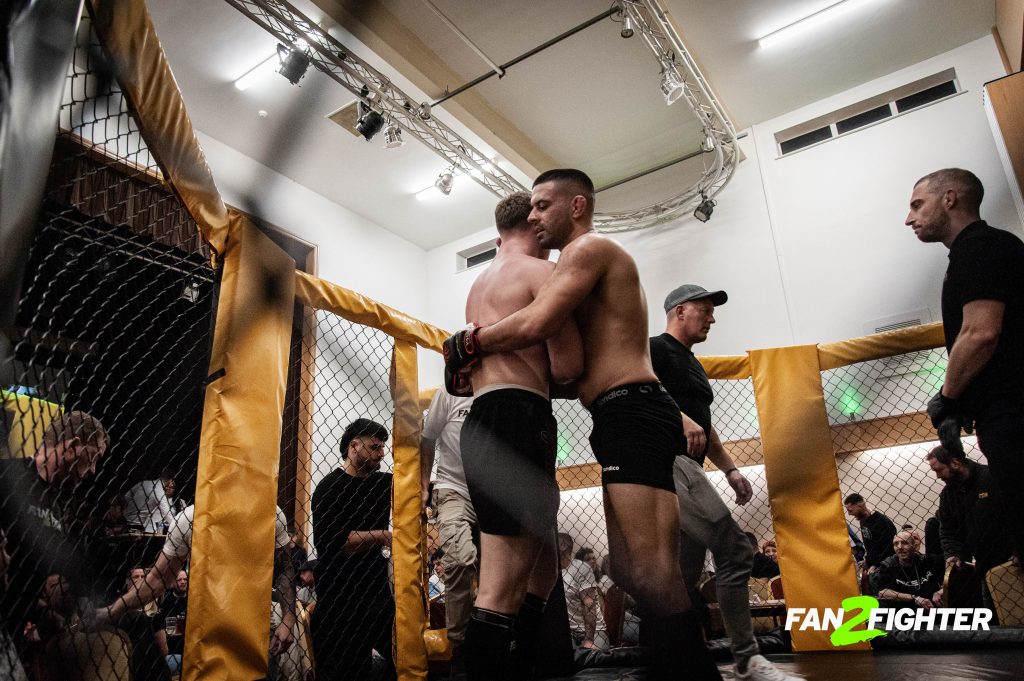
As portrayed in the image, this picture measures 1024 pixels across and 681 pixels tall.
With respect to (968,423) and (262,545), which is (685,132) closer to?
(968,423)

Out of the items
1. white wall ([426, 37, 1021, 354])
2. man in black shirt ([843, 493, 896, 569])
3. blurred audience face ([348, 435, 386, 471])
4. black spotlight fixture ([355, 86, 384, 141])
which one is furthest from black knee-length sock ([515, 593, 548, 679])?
white wall ([426, 37, 1021, 354])

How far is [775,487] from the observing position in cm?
294

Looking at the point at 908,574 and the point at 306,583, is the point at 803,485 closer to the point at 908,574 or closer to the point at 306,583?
the point at 908,574

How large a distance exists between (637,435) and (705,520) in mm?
1093

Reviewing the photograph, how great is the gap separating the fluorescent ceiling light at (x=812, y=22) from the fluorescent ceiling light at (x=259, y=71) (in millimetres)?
4407

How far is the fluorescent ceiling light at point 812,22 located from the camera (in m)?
5.48

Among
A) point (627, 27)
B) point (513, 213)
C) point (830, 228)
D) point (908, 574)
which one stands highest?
point (627, 27)

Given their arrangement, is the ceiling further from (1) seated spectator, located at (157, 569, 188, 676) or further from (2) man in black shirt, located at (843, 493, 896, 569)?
(2) man in black shirt, located at (843, 493, 896, 569)

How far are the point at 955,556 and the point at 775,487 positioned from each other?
4.60 feet

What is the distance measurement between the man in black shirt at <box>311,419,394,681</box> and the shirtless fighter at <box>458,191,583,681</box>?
1351 millimetres

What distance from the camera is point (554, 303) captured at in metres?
1.45

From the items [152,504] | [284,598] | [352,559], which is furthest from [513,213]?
[152,504]

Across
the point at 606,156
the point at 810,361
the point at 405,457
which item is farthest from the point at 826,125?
the point at 405,457

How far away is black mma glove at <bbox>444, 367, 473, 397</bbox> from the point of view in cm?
158
